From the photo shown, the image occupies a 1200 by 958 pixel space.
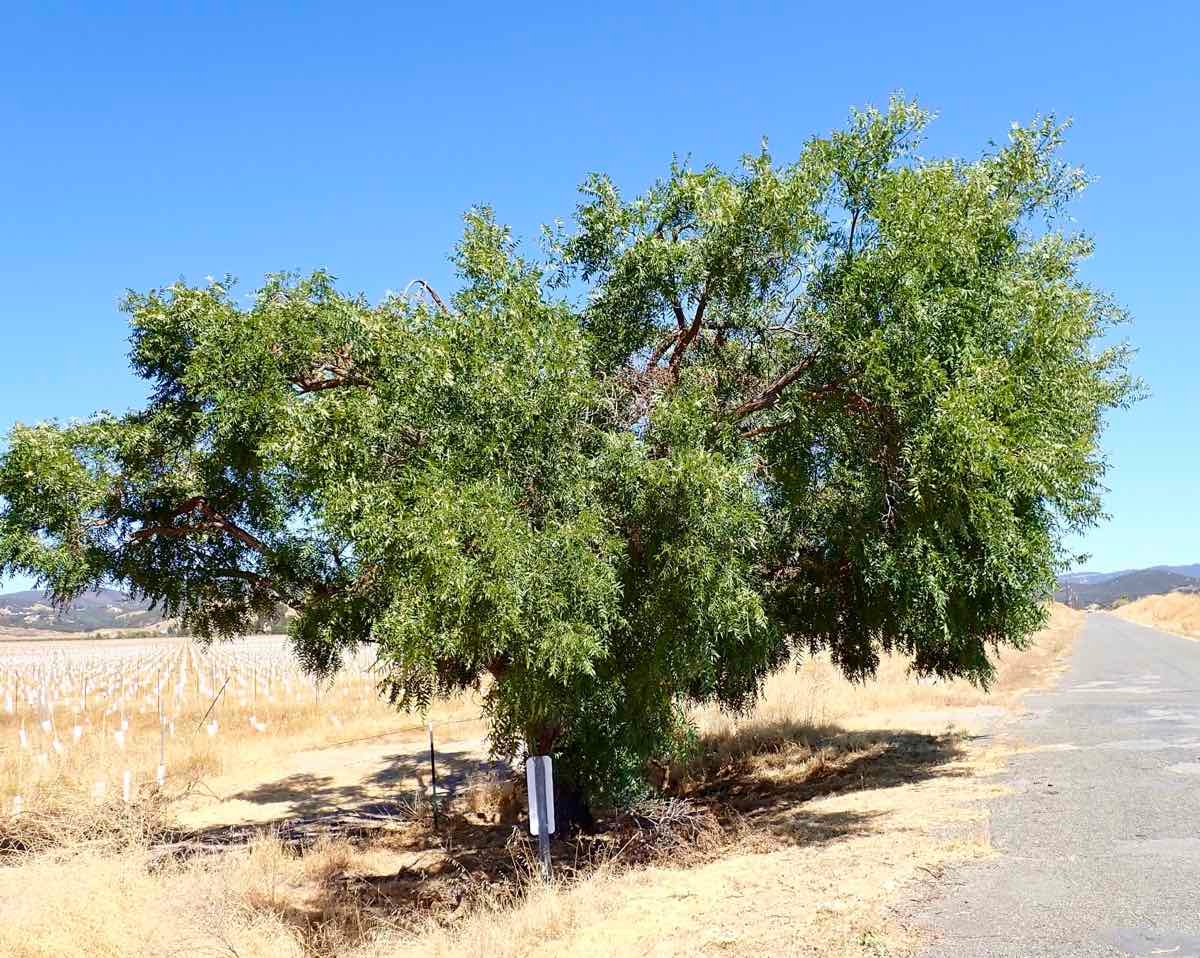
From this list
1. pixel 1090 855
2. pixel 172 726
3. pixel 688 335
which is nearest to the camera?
pixel 1090 855

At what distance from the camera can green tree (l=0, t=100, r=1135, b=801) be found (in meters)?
9.70

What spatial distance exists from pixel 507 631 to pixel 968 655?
332 inches

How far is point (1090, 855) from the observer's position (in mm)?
9305

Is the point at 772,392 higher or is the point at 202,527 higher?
the point at 772,392

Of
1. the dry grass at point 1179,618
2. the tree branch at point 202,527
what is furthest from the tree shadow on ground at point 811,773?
the dry grass at point 1179,618

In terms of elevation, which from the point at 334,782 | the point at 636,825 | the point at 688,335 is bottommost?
the point at 334,782

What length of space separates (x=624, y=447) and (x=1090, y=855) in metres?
5.85

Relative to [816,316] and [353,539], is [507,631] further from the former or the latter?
[816,316]

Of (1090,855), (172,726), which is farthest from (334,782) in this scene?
(1090,855)

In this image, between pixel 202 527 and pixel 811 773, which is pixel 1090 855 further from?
pixel 202 527

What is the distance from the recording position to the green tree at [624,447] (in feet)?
31.8

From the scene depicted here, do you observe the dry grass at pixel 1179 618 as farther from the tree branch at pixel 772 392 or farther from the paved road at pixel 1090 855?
the tree branch at pixel 772 392

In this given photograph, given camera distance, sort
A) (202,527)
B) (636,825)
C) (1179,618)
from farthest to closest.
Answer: (1179,618) < (636,825) < (202,527)

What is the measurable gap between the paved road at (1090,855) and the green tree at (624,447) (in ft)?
7.92
